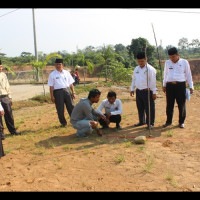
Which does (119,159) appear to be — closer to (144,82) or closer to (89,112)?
(89,112)

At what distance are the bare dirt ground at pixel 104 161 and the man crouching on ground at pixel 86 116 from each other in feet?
0.62

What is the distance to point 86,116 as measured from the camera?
16.0 feet

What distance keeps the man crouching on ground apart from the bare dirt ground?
0.19m

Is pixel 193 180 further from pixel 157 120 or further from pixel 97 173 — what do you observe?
pixel 157 120

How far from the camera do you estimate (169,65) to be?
512cm

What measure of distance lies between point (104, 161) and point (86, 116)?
139 centimetres

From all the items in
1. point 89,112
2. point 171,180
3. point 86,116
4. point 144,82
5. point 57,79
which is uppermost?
point 57,79

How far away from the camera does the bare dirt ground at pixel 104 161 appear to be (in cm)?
299

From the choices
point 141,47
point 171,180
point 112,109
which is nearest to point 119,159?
point 171,180

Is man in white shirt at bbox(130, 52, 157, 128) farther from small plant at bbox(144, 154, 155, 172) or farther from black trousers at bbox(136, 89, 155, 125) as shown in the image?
small plant at bbox(144, 154, 155, 172)

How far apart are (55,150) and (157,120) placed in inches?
118

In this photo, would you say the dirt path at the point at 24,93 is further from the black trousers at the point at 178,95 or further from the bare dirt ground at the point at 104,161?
the black trousers at the point at 178,95

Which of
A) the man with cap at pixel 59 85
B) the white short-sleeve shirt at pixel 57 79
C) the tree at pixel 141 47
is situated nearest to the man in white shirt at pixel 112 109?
the man with cap at pixel 59 85
